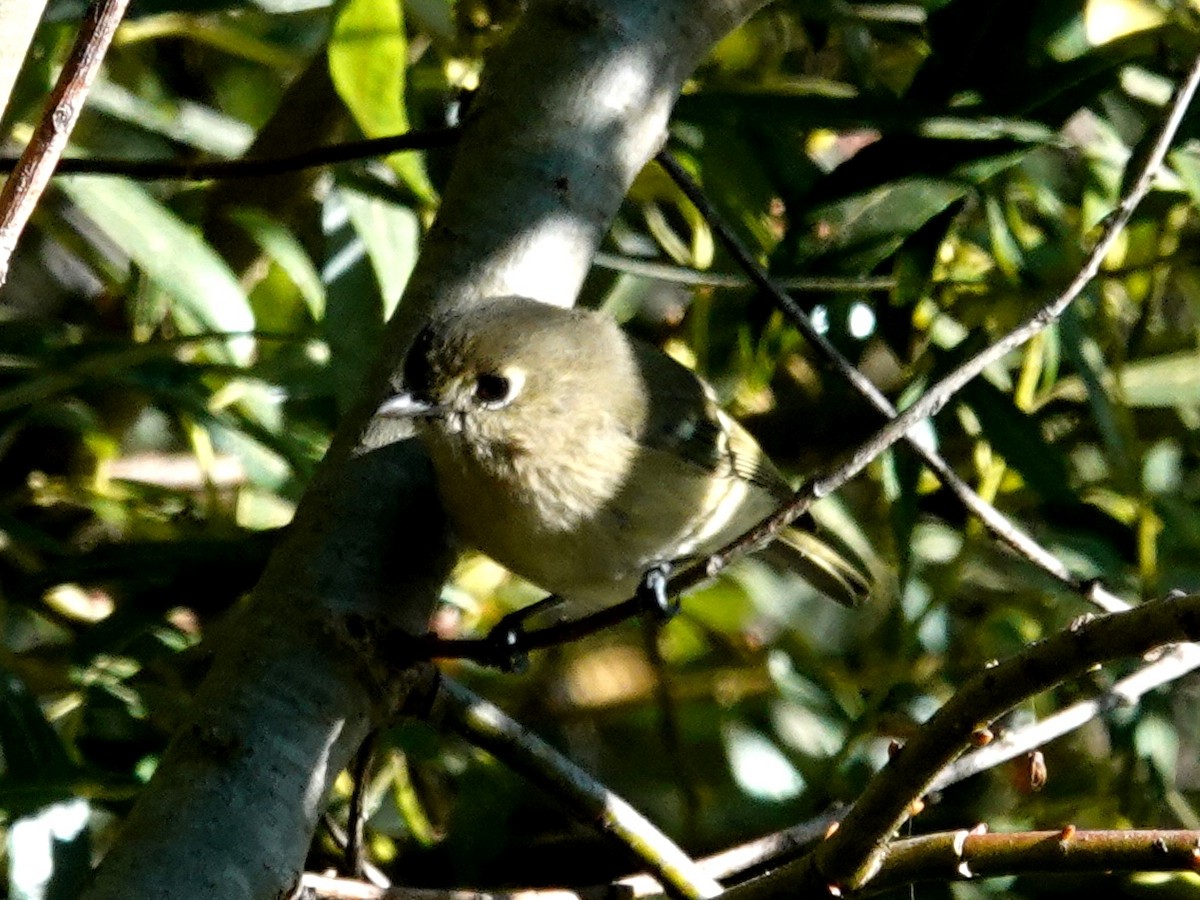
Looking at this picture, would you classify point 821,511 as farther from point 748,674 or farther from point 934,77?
point 934,77

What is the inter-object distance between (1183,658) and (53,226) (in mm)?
2326

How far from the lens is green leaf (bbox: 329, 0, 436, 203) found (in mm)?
2695

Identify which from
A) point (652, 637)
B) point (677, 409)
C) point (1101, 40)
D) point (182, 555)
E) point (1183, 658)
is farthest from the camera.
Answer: point (652, 637)

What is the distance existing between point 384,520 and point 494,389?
2.54 ft

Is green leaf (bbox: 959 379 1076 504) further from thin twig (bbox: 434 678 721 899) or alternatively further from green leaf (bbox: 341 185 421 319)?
thin twig (bbox: 434 678 721 899)

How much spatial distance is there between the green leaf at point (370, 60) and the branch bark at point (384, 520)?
287 millimetres

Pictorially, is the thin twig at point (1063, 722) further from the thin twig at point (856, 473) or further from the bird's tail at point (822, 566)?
the bird's tail at point (822, 566)

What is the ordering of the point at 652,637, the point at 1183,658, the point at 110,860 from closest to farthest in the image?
1. the point at 110,860
2. the point at 1183,658
3. the point at 652,637

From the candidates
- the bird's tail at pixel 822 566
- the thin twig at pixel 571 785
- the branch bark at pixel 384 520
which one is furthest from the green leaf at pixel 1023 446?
the thin twig at pixel 571 785

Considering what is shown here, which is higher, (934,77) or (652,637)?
(934,77)

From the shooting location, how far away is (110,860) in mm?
1664

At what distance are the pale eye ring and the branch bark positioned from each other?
1.37 ft

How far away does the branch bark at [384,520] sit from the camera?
1723 millimetres

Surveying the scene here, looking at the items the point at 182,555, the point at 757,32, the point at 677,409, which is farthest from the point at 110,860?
the point at 757,32
